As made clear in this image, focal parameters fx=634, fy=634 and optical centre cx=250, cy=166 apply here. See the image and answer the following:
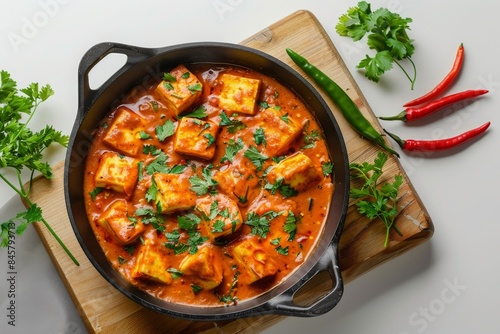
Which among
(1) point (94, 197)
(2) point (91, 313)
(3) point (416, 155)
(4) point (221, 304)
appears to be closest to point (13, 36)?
(1) point (94, 197)

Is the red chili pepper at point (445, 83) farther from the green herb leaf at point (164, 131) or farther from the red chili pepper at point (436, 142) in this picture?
the green herb leaf at point (164, 131)

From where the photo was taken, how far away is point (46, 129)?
16.1 ft

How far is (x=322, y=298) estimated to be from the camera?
4117 mm

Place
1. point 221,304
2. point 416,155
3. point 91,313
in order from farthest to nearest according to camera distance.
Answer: point 416,155, point 91,313, point 221,304

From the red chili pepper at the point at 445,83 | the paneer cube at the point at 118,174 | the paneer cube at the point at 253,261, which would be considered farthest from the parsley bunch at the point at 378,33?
the paneer cube at the point at 118,174

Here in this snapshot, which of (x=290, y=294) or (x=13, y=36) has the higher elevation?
(x=13, y=36)

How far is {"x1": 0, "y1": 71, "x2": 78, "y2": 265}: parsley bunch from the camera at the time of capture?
479 centimetres

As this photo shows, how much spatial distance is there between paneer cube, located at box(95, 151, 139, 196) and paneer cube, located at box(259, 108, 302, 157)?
98 centimetres

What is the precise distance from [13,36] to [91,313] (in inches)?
94.7

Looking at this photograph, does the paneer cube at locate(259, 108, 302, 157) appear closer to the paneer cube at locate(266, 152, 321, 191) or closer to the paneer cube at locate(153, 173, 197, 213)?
the paneer cube at locate(266, 152, 321, 191)

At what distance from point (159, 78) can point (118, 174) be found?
0.83m

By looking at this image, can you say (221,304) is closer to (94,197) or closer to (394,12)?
(94,197)

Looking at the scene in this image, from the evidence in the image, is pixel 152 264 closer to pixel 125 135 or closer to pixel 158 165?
pixel 158 165

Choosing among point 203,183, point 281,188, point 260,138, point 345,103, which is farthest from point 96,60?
point 345,103
